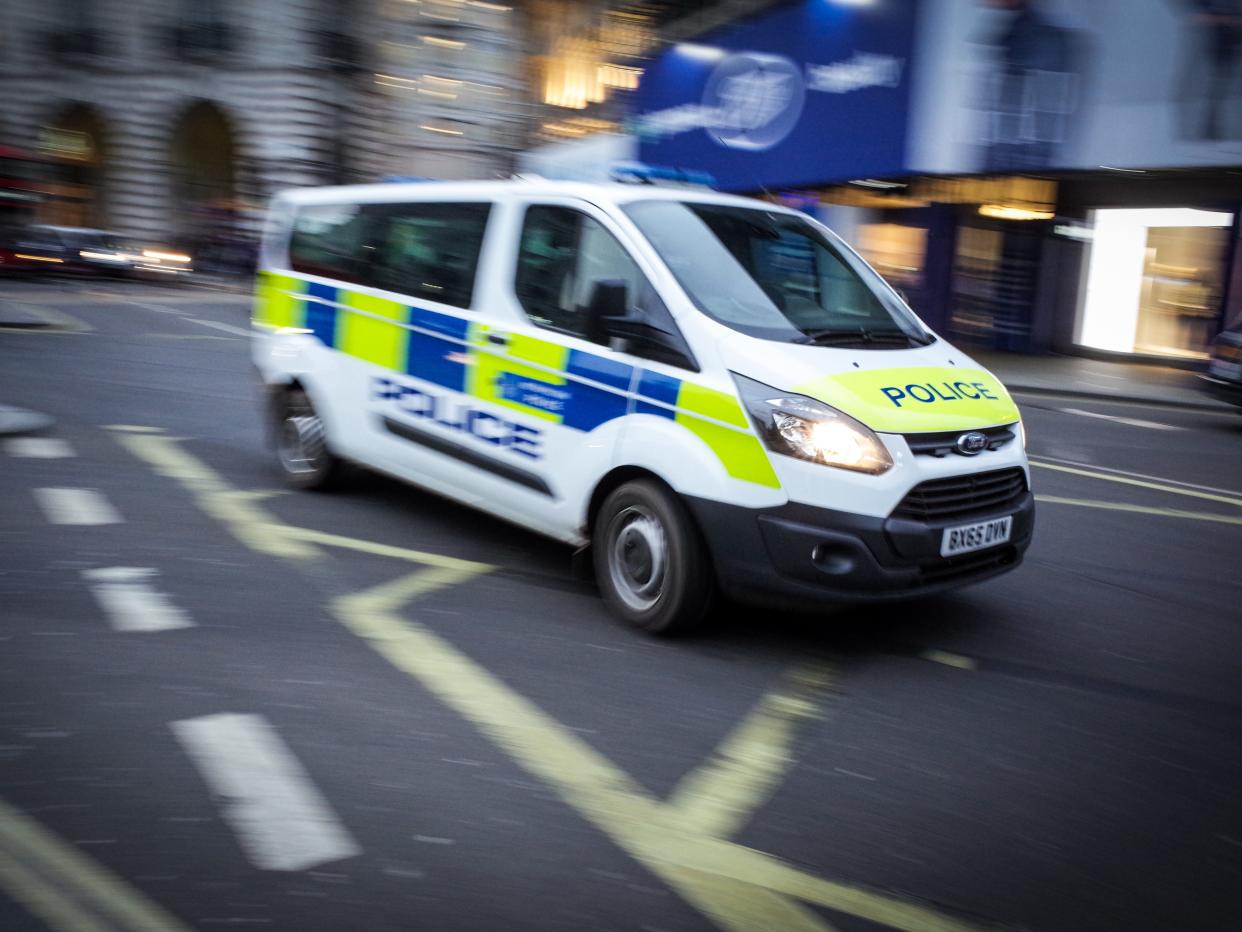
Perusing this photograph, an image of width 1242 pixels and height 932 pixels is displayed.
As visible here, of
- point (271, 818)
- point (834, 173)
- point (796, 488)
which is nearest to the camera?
point (271, 818)

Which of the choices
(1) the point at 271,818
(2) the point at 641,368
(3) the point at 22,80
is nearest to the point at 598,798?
(1) the point at 271,818

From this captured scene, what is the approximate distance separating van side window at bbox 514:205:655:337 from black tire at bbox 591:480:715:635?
749mm

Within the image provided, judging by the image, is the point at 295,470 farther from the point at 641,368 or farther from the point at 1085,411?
the point at 1085,411

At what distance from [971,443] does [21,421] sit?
696 centimetres

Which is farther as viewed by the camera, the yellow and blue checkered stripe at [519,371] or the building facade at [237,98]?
the building facade at [237,98]

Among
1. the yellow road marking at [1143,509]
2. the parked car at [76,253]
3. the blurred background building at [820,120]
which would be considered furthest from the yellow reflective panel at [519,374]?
the parked car at [76,253]

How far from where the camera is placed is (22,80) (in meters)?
43.8

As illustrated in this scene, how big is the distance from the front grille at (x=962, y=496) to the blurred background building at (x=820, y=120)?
221cm

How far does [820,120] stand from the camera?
23.0 meters

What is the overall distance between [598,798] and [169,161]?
43.3 m

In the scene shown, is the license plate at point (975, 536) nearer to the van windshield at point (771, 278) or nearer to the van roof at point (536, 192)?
the van windshield at point (771, 278)

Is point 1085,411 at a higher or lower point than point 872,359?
lower

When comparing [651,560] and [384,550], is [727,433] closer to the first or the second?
[651,560]

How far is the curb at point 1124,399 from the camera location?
1609 centimetres
